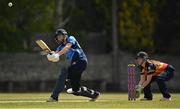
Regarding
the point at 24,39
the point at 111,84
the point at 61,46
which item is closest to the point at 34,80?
the point at 111,84

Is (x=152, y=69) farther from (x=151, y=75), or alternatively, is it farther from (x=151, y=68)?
(x=151, y=75)

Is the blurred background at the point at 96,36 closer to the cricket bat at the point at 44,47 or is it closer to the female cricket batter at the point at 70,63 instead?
the female cricket batter at the point at 70,63

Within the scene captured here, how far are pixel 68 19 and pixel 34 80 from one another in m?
12.3

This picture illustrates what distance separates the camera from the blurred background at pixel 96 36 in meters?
53.9

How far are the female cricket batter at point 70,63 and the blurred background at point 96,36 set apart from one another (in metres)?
26.5

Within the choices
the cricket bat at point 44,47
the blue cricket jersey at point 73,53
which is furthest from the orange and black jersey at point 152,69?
the cricket bat at point 44,47

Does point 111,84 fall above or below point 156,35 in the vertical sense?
below

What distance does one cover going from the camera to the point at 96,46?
6706 cm

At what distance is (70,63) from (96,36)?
43780 millimetres

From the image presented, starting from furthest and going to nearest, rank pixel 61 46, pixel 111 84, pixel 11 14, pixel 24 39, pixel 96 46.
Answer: pixel 96 46
pixel 24 39
pixel 11 14
pixel 111 84
pixel 61 46

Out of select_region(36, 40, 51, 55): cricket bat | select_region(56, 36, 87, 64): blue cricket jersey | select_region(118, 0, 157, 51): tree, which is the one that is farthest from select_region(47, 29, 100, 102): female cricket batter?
select_region(118, 0, 157, 51): tree

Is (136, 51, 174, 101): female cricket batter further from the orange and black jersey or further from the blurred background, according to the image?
the blurred background

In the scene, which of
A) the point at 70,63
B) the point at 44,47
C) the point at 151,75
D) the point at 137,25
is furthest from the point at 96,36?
the point at 44,47

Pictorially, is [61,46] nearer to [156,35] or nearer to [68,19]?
[156,35]
